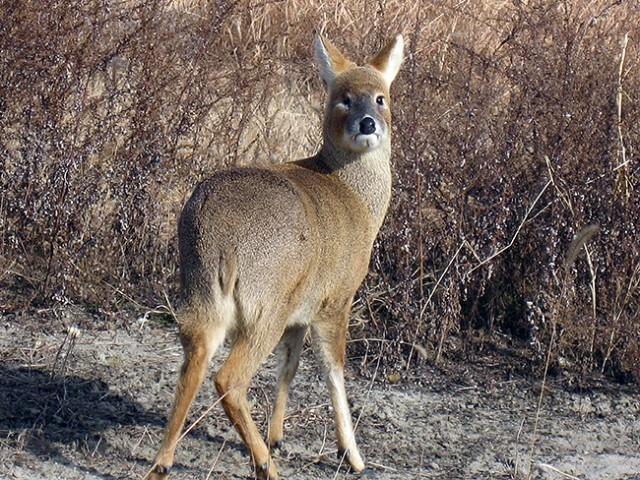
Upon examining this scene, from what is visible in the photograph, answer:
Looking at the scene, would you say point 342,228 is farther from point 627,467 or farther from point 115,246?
point 115,246

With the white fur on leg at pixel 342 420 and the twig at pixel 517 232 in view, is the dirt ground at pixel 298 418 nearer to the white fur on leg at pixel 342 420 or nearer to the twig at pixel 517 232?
the white fur on leg at pixel 342 420

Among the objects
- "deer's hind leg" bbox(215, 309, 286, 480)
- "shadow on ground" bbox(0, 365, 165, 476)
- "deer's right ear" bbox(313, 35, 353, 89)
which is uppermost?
"deer's right ear" bbox(313, 35, 353, 89)

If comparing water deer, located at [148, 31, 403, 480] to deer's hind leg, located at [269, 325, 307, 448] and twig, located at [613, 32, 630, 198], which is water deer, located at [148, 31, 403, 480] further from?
twig, located at [613, 32, 630, 198]

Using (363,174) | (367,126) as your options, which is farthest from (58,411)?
(367,126)

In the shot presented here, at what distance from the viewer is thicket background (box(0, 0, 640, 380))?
8406 mm

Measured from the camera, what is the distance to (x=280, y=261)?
618cm

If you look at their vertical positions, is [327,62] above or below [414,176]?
above

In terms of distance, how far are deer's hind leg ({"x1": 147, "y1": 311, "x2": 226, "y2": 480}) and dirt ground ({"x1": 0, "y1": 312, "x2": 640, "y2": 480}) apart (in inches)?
9.8

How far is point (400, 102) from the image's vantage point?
8.70 metres

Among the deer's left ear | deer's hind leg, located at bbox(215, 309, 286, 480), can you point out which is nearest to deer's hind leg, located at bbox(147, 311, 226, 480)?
deer's hind leg, located at bbox(215, 309, 286, 480)

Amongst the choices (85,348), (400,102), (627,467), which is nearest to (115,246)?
(85,348)

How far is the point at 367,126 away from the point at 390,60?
31.0 inches

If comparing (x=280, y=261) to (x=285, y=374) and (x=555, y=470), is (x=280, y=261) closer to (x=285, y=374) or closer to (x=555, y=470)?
(x=285, y=374)

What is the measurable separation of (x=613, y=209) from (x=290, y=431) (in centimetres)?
257
